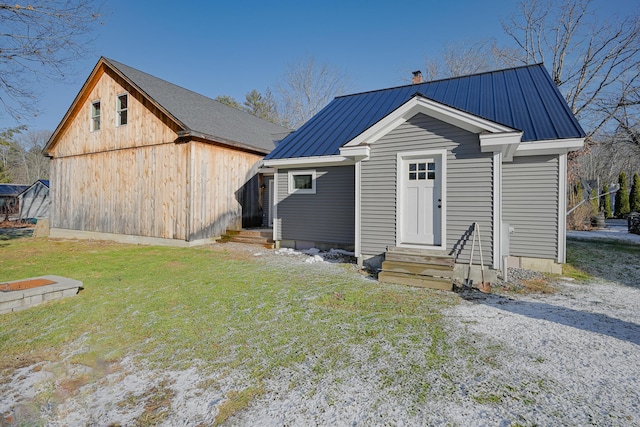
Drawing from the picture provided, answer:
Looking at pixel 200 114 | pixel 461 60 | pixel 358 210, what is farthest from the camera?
pixel 461 60

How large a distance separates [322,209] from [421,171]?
11.2ft

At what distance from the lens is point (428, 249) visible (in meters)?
6.49

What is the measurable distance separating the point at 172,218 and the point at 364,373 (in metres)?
10.1

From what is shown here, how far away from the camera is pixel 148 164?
11.8 metres

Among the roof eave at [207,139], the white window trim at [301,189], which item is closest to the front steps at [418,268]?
the white window trim at [301,189]

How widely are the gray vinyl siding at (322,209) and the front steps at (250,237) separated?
2.70 feet

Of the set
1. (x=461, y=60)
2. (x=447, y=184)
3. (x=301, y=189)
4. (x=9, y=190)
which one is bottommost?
(x=447, y=184)

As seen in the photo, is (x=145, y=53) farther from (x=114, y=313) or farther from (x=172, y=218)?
(x=114, y=313)

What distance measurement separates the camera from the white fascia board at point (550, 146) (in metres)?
6.06

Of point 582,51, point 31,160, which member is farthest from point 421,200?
point 31,160

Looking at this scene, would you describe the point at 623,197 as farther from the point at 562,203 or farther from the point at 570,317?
the point at 570,317

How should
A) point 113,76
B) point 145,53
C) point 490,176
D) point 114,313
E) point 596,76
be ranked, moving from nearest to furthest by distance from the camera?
point 114,313
point 490,176
point 113,76
point 145,53
point 596,76

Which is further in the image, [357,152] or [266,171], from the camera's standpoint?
[266,171]

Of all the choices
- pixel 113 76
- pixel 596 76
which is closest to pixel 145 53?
pixel 113 76
